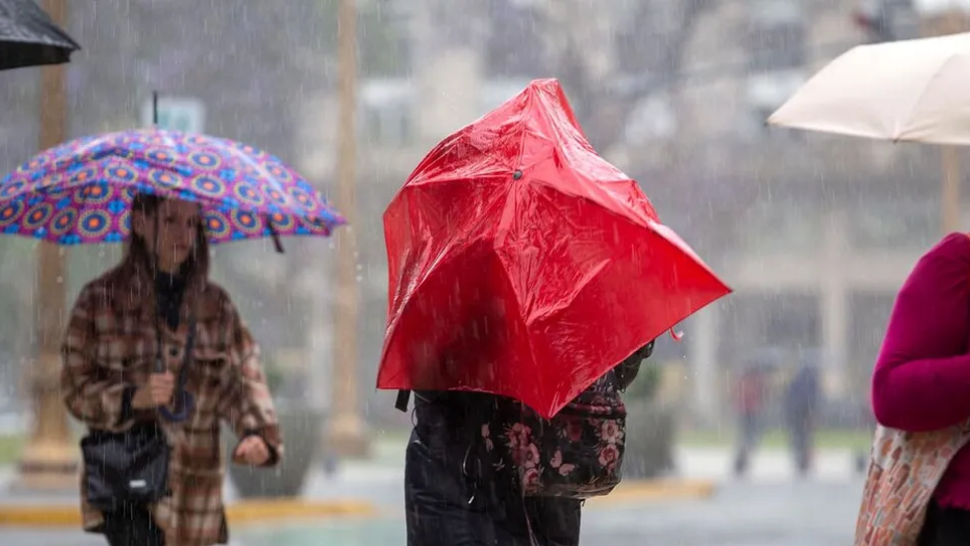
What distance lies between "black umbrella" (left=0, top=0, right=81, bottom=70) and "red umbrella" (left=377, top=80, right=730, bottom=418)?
1785 millimetres

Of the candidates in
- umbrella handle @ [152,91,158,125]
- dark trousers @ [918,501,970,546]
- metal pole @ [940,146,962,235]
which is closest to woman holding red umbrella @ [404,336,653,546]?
dark trousers @ [918,501,970,546]

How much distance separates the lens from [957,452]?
13.1 feet

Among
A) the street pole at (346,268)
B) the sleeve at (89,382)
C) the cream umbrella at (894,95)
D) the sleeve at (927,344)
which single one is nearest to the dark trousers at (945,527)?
the sleeve at (927,344)

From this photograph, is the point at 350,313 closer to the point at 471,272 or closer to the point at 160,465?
the point at 160,465

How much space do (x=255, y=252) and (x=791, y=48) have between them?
1376 centimetres

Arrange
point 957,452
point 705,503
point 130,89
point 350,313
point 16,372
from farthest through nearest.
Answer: point 16,372, point 130,89, point 350,313, point 705,503, point 957,452

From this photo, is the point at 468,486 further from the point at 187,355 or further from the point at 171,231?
the point at 171,231

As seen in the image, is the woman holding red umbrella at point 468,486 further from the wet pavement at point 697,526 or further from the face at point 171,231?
the wet pavement at point 697,526

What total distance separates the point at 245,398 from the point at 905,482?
222 cm

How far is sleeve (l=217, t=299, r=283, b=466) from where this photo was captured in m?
5.20

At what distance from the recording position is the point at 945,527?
397 cm

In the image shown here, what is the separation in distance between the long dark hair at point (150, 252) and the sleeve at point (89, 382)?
0.20 metres

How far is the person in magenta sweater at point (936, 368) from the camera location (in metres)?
3.93

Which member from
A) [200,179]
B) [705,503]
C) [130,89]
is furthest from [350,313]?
[200,179]
